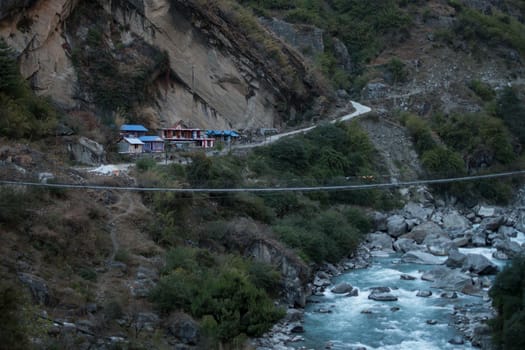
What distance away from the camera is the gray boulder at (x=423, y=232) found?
2158cm

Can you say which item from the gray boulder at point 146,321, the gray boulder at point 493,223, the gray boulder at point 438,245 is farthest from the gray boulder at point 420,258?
the gray boulder at point 146,321

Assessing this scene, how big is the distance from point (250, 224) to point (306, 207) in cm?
413

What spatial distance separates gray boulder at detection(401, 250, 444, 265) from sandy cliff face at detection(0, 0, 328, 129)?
372 inches

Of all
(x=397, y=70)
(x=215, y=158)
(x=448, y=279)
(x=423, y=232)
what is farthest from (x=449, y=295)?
(x=397, y=70)

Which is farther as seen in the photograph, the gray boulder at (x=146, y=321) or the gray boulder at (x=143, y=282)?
the gray boulder at (x=143, y=282)

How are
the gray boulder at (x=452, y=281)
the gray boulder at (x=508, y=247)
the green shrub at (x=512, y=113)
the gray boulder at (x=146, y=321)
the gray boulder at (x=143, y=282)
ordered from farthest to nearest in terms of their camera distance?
the green shrub at (x=512, y=113)
the gray boulder at (x=508, y=247)
the gray boulder at (x=452, y=281)
the gray boulder at (x=143, y=282)
the gray boulder at (x=146, y=321)

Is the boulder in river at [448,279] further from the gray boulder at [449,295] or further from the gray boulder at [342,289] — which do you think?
the gray boulder at [342,289]

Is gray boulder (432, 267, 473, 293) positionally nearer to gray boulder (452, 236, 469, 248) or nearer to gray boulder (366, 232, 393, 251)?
gray boulder (366, 232, 393, 251)

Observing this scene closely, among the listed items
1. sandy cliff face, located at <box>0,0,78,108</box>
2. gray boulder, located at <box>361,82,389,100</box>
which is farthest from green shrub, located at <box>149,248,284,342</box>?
gray boulder, located at <box>361,82,389,100</box>

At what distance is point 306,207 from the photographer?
20500 millimetres

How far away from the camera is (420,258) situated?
63.1 ft

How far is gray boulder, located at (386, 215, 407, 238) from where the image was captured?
22.2 metres

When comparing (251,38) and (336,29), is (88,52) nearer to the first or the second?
(251,38)

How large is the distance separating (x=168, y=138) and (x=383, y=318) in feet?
37.4
